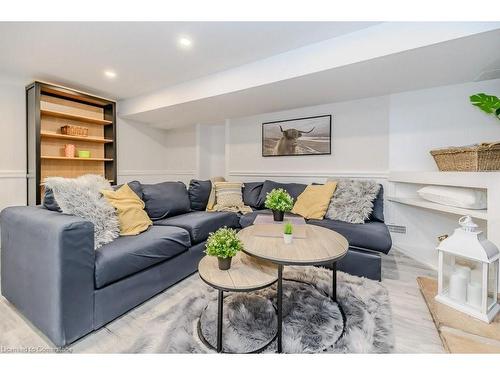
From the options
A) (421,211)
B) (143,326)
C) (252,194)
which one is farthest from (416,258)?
(143,326)

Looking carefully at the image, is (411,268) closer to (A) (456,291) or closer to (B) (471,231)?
(A) (456,291)

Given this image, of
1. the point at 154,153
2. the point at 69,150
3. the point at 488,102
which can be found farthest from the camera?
the point at 154,153

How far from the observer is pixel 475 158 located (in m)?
1.70

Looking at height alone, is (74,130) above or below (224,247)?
above

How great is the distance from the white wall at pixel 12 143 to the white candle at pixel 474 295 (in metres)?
4.70

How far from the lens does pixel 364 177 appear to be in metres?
2.93

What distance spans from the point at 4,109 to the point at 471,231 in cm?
484

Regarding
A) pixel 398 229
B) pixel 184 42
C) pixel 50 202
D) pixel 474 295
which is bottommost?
pixel 474 295

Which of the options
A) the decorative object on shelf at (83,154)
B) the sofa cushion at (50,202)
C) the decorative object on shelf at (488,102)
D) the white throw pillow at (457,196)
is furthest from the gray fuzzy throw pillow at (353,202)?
the decorative object on shelf at (83,154)

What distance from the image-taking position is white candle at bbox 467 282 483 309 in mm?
1323

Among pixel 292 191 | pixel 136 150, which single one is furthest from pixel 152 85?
pixel 292 191

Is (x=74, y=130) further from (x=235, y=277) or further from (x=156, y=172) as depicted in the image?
(x=235, y=277)

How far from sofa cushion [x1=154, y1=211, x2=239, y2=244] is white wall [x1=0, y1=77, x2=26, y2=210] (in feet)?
7.38

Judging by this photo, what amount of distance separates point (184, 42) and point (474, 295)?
292 cm
